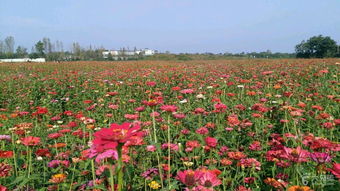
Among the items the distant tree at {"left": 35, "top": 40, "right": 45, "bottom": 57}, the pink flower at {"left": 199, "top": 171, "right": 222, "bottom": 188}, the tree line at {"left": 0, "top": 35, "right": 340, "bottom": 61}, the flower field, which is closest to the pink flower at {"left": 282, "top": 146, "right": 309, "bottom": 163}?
the flower field

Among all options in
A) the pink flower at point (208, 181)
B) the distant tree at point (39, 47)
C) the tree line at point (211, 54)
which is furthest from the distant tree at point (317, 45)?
the distant tree at point (39, 47)

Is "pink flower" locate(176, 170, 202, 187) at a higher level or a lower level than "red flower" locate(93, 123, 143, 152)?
lower

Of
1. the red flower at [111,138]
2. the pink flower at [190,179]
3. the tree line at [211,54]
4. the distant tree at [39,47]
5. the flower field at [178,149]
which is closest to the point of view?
the red flower at [111,138]

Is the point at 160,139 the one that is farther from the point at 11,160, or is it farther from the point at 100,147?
the point at 100,147

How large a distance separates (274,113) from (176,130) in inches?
46.6

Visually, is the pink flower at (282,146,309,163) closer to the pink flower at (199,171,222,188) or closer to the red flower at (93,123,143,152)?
the pink flower at (199,171,222,188)

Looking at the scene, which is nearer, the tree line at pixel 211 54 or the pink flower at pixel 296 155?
the pink flower at pixel 296 155

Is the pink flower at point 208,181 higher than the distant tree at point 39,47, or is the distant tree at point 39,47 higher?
the distant tree at point 39,47

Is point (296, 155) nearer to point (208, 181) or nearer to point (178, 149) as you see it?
point (208, 181)

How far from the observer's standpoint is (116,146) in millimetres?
668

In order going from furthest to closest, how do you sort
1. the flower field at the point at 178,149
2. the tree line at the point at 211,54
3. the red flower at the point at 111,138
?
the tree line at the point at 211,54
the flower field at the point at 178,149
the red flower at the point at 111,138

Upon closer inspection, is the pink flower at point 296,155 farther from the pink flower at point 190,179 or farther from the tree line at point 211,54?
the tree line at point 211,54

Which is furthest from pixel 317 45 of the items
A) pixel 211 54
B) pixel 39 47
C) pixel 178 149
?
pixel 39 47

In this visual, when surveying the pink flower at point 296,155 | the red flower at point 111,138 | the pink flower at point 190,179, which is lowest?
the pink flower at point 296,155
